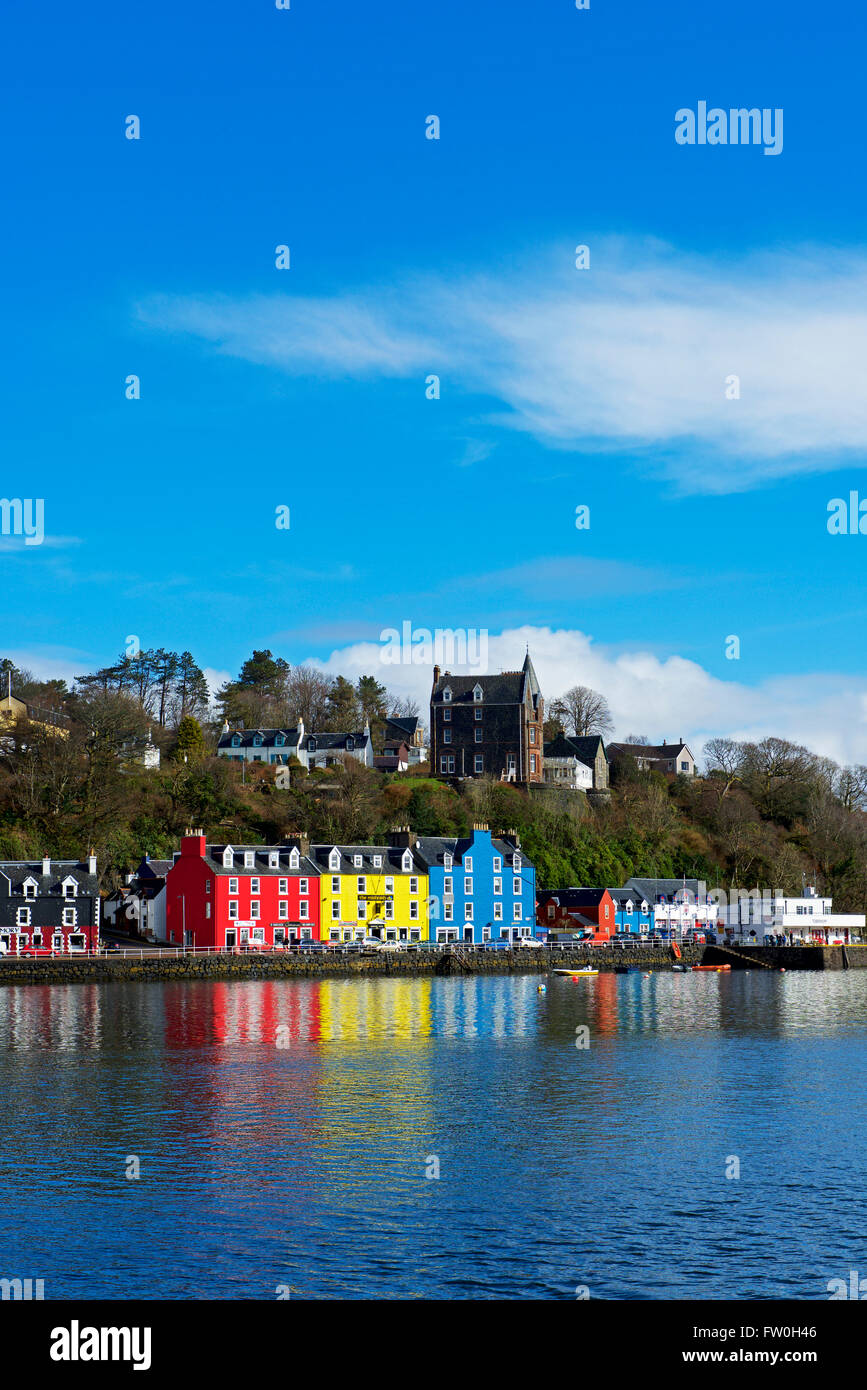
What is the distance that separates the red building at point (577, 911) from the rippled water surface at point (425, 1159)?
51478mm

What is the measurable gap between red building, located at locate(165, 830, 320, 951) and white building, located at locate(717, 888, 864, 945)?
42917 mm

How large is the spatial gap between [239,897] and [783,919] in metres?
52.5

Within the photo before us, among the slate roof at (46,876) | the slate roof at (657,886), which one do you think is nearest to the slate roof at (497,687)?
the slate roof at (657,886)

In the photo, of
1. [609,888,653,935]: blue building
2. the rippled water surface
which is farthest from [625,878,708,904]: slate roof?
the rippled water surface

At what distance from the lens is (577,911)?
103312 mm

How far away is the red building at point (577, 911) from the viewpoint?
337ft

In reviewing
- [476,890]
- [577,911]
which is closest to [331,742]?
[577,911]

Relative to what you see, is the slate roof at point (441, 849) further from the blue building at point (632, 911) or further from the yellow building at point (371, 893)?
the blue building at point (632, 911)

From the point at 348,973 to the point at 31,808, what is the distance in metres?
22.7

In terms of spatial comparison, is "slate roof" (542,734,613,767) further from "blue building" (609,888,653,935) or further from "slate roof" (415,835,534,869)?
"slate roof" (415,835,534,869)

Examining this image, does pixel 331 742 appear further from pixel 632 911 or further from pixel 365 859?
pixel 365 859
